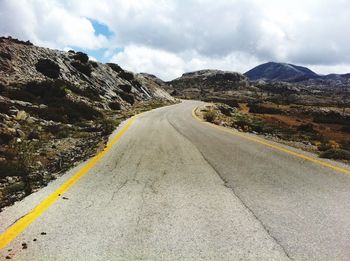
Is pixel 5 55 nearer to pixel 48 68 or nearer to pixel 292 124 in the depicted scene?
pixel 48 68

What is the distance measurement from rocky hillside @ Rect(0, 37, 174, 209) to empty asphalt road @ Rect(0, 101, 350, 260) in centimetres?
126

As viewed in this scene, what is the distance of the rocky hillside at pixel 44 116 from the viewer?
816 cm

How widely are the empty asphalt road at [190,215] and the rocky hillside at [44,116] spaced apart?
49.5 inches

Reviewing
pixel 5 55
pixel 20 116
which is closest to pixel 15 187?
pixel 20 116

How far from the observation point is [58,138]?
13625mm

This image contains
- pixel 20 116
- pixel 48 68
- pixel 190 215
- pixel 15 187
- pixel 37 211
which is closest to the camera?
pixel 190 215

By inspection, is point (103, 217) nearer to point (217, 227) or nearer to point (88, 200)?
point (88, 200)

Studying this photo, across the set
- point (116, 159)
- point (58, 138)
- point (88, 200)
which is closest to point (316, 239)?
point (88, 200)

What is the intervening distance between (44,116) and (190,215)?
13.9 meters

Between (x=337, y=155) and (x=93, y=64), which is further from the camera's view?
(x=93, y=64)

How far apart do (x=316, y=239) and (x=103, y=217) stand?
9.17 ft

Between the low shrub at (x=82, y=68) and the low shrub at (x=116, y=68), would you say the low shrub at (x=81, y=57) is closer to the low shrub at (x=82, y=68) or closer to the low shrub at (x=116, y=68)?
the low shrub at (x=82, y=68)

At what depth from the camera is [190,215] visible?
492cm

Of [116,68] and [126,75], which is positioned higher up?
[116,68]
